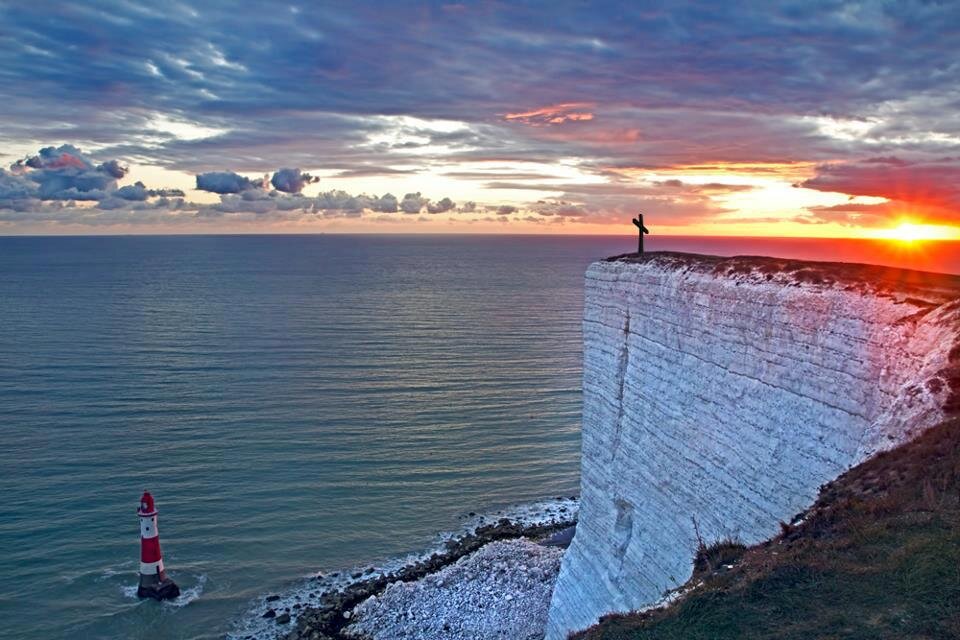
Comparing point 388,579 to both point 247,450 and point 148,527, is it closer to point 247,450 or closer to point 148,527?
point 148,527

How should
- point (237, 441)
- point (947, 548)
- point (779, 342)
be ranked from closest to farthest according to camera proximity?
1. point (947, 548)
2. point (779, 342)
3. point (237, 441)

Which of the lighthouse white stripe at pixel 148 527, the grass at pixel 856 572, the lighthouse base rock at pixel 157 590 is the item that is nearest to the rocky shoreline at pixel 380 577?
the lighthouse base rock at pixel 157 590

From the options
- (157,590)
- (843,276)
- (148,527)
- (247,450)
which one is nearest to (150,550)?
(148,527)

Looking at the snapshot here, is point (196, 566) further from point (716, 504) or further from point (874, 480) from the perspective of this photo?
point (874, 480)

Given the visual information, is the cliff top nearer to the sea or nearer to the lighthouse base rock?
the sea

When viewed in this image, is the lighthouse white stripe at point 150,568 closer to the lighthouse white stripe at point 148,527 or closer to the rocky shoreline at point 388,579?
the lighthouse white stripe at point 148,527

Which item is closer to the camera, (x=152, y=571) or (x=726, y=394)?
(x=726, y=394)

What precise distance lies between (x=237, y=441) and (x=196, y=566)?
39.5 ft

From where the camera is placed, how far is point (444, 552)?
31.3m

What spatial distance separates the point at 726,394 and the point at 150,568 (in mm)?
22305

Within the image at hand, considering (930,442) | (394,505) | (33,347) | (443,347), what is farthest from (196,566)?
(33,347)

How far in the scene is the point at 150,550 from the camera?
27016 millimetres

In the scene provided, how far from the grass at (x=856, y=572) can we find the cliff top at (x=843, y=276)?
279 centimetres

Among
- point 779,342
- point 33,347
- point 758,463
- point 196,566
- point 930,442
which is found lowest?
point 196,566
